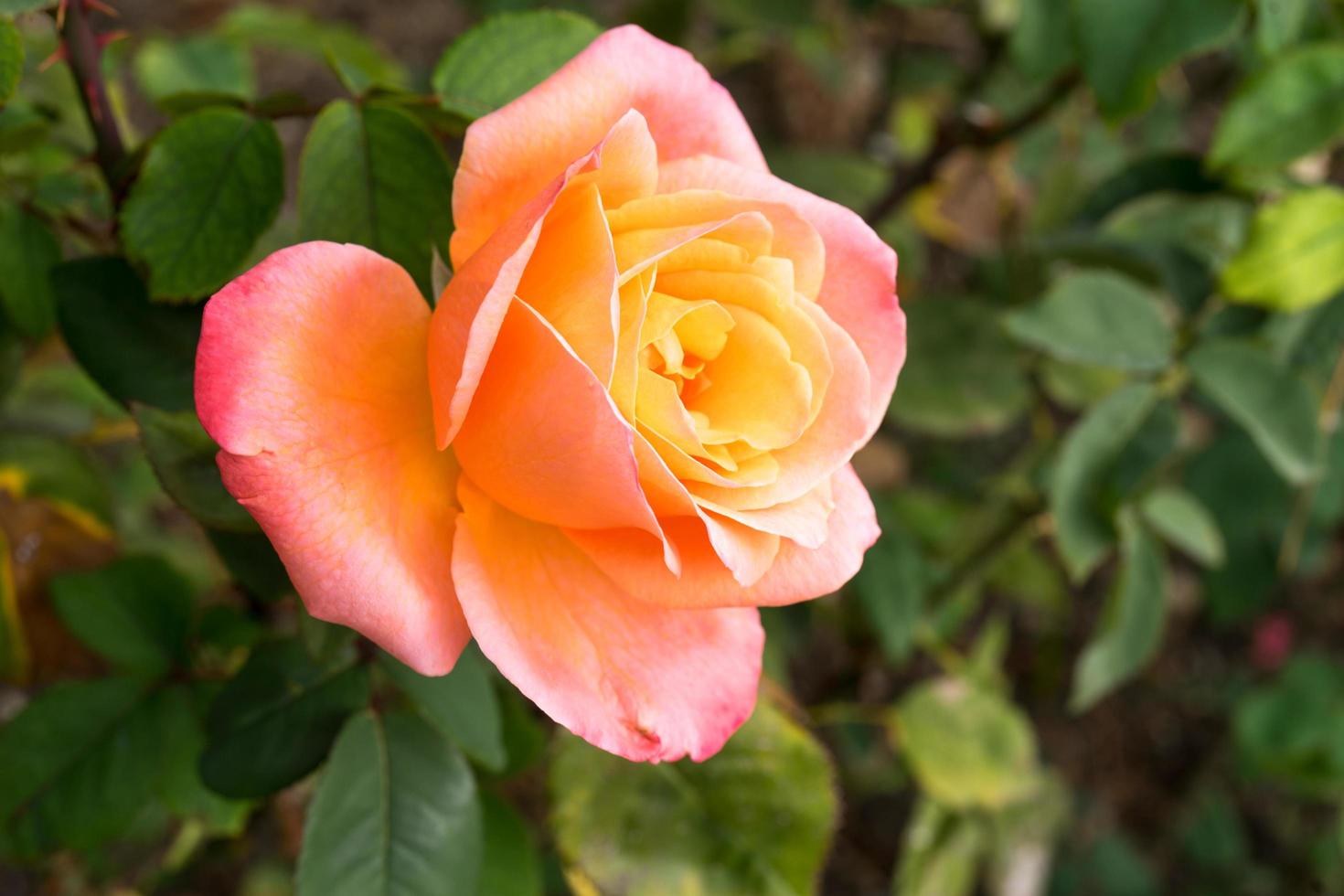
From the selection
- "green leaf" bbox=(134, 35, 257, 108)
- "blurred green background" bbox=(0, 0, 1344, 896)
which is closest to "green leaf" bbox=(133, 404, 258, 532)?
"blurred green background" bbox=(0, 0, 1344, 896)

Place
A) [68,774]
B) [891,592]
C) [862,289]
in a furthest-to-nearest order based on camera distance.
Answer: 1. [891,592]
2. [68,774]
3. [862,289]

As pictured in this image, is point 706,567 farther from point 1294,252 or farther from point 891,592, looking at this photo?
point 891,592

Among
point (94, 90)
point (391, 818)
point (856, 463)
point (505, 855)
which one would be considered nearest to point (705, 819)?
point (505, 855)

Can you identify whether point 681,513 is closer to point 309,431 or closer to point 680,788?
point 309,431

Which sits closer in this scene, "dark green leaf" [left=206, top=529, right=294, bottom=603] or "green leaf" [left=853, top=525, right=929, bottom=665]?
"dark green leaf" [left=206, top=529, right=294, bottom=603]

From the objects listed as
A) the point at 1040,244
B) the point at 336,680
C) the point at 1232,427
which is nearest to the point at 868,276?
the point at 336,680

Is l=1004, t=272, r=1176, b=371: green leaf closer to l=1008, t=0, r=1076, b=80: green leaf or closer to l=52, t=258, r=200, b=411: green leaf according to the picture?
l=1008, t=0, r=1076, b=80: green leaf
